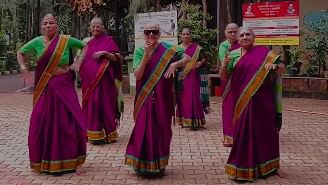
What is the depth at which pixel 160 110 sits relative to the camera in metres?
5.97

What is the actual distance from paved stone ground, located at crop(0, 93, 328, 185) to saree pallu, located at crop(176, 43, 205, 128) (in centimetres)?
20

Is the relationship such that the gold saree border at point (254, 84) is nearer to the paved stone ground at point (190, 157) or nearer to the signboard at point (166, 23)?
the paved stone ground at point (190, 157)

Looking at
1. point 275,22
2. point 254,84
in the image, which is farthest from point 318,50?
point 254,84

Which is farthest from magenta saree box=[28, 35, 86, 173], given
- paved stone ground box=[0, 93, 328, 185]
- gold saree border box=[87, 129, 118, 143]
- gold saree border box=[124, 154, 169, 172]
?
gold saree border box=[87, 129, 118, 143]

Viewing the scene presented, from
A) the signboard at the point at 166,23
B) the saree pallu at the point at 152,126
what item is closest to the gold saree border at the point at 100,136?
the saree pallu at the point at 152,126

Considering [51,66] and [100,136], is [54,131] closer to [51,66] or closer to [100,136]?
[51,66]

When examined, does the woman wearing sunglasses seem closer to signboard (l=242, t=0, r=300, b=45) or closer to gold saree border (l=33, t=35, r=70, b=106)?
gold saree border (l=33, t=35, r=70, b=106)

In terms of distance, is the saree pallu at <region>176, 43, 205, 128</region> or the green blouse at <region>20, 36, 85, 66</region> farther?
the saree pallu at <region>176, 43, 205, 128</region>

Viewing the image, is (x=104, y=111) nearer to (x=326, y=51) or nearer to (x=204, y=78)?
(x=204, y=78)

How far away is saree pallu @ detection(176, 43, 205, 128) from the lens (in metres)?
9.17

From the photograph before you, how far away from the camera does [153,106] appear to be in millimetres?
5977

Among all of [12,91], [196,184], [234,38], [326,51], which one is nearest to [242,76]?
[196,184]

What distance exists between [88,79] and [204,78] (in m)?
2.69

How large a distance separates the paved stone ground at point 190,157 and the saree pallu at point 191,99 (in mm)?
198
